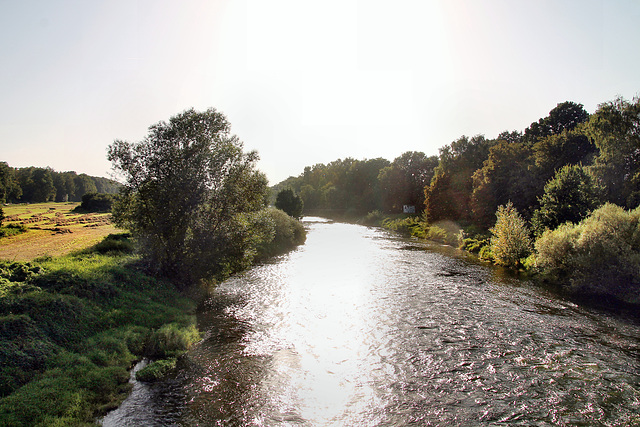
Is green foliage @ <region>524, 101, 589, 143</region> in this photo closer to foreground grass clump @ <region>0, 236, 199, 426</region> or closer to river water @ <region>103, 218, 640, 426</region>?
river water @ <region>103, 218, 640, 426</region>

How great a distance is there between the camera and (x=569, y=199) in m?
31.0

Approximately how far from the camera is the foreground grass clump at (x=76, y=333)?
31.1 ft

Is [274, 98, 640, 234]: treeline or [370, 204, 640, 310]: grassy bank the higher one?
[274, 98, 640, 234]: treeline

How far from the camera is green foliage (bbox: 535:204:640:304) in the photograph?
21.3m

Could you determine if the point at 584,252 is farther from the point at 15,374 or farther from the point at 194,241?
the point at 15,374

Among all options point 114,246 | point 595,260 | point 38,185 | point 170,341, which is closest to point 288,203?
point 114,246

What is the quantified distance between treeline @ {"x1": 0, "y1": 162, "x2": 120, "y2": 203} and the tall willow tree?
2079mm

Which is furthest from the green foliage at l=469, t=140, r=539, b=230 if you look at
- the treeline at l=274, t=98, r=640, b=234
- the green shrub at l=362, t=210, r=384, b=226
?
the green shrub at l=362, t=210, r=384, b=226

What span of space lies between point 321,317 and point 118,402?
11520mm

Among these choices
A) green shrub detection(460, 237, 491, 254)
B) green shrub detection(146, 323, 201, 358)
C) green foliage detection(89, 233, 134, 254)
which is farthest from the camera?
green shrub detection(460, 237, 491, 254)

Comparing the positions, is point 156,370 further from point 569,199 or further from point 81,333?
point 569,199

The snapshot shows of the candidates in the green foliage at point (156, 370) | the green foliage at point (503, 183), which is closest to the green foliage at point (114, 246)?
the green foliage at point (156, 370)

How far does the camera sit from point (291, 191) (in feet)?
267

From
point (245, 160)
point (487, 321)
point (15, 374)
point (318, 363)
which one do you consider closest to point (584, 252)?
point (487, 321)
